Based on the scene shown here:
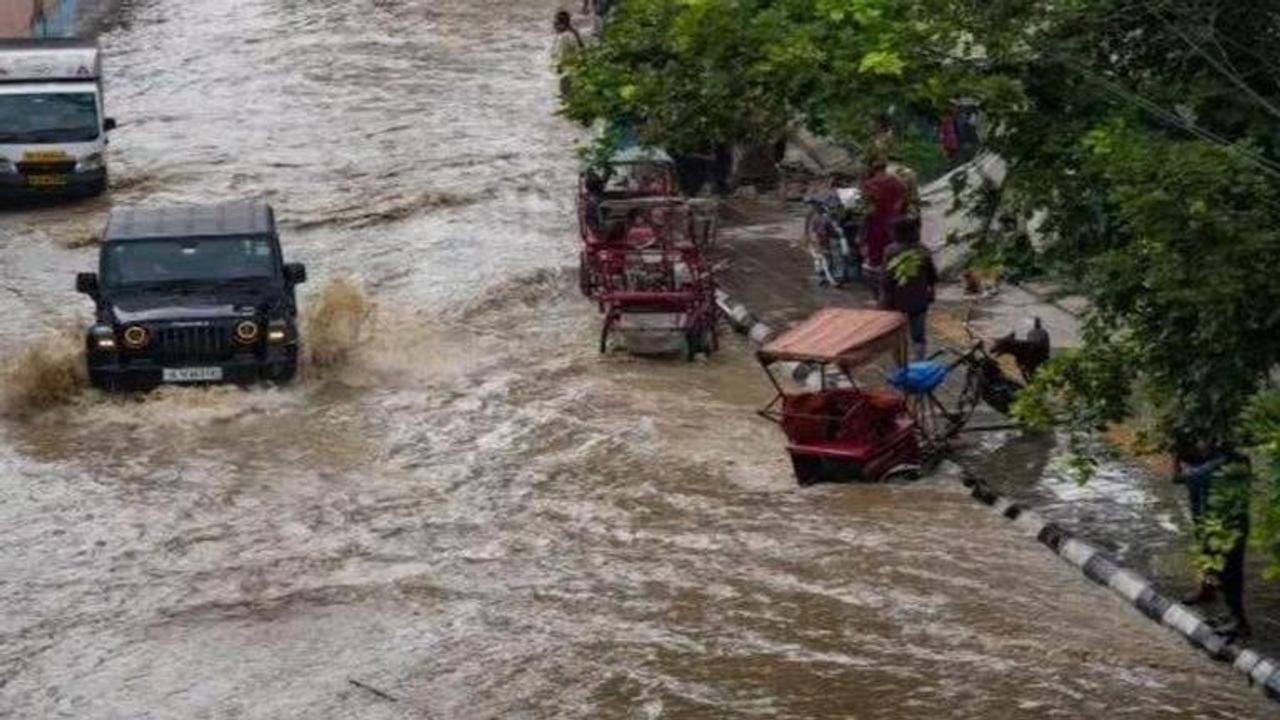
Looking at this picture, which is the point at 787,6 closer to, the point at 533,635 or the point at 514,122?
the point at 533,635

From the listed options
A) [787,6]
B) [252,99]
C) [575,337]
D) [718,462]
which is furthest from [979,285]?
[252,99]

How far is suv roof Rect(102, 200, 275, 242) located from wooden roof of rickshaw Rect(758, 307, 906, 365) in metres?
6.42

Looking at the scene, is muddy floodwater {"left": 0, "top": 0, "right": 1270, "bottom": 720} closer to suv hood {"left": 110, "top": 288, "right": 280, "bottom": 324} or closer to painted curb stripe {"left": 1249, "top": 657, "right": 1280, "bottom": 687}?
painted curb stripe {"left": 1249, "top": 657, "right": 1280, "bottom": 687}

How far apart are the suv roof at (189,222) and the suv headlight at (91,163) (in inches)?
376

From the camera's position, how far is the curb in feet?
44.2

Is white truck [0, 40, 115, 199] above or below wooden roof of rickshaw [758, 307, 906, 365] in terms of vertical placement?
below

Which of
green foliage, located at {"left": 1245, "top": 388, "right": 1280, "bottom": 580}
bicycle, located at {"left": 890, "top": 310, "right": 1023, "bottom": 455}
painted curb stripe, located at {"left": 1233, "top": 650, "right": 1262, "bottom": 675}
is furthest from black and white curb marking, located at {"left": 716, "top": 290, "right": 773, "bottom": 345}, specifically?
green foliage, located at {"left": 1245, "top": 388, "right": 1280, "bottom": 580}

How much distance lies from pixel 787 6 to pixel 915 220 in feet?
17.7

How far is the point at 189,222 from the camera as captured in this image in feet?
74.0

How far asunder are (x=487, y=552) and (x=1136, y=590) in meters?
4.40

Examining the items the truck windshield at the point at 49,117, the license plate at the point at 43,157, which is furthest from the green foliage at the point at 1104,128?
the truck windshield at the point at 49,117

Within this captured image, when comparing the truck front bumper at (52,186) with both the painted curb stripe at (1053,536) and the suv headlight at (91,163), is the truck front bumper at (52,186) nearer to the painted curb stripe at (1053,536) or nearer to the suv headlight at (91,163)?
the suv headlight at (91,163)

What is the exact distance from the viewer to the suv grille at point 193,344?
2097cm

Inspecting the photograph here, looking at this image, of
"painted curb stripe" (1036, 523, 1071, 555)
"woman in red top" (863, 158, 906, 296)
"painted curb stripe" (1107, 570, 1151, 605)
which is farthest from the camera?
"woman in red top" (863, 158, 906, 296)
